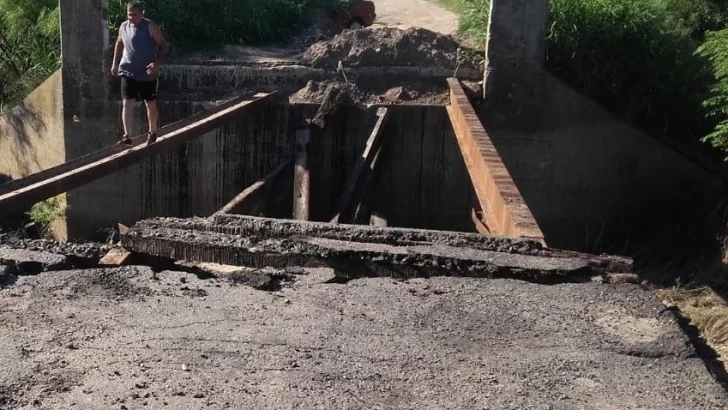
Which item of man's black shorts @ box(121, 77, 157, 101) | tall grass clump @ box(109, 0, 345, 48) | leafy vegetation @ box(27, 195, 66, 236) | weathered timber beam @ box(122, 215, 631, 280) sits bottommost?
leafy vegetation @ box(27, 195, 66, 236)

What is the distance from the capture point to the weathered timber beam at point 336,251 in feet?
14.1

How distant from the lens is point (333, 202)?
1023 centimetres

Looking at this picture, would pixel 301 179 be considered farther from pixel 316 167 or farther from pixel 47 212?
pixel 47 212

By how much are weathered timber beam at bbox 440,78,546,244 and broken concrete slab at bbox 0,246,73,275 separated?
2.53 meters

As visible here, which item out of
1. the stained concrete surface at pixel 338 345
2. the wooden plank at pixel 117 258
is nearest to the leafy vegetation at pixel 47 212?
the wooden plank at pixel 117 258

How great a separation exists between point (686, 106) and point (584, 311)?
25.8 feet

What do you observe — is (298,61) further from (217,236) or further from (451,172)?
(217,236)

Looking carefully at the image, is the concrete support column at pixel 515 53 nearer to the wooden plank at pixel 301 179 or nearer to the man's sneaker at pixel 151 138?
the wooden plank at pixel 301 179

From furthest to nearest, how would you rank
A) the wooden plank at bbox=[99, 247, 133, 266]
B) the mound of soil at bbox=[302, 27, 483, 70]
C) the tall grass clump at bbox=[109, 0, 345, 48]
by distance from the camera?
the tall grass clump at bbox=[109, 0, 345, 48] → the mound of soil at bbox=[302, 27, 483, 70] → the wooden plank at bbox=[99, 247, 133, 266]

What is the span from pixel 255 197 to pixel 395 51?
357 cm

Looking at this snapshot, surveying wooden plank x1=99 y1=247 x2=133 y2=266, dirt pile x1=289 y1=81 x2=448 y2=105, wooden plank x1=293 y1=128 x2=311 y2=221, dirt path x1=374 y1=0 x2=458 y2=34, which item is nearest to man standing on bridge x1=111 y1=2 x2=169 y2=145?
wooden plank x1=293 y1=128 x2=311 y2=221

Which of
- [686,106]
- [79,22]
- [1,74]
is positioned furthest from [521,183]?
[1,74]

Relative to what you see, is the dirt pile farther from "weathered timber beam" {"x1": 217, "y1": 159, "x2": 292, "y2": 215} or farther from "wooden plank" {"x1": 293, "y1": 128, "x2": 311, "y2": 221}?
"weathered timber beam" {"x1": 217, "y1": 159, "x2": 292, "y2": 215}

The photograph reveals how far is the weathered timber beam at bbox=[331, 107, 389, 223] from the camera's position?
8.21 metres
